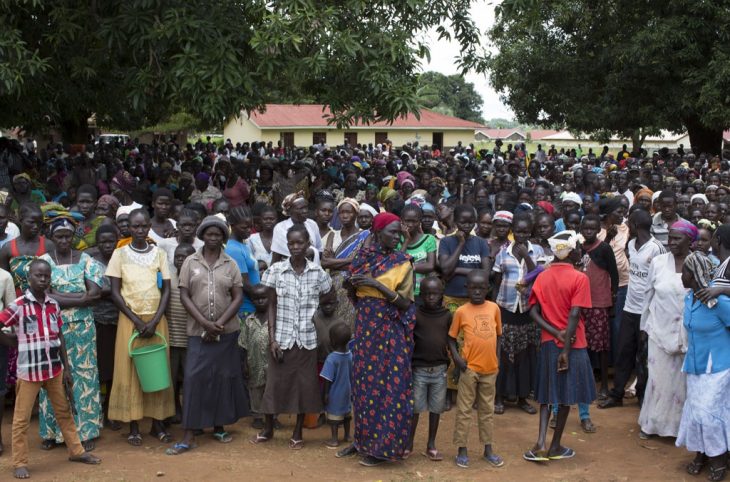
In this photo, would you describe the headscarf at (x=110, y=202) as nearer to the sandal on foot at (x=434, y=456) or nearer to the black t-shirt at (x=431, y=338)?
the black t-shirt at (x=431, y=338)

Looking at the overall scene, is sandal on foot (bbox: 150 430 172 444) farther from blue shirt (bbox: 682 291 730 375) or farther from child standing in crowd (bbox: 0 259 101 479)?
blue shirt (bbox: 682 291 730 375)

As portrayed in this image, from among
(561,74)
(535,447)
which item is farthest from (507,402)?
(561,74)

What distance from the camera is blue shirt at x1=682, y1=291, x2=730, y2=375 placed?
5.29 meters

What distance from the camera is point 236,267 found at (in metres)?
5.92

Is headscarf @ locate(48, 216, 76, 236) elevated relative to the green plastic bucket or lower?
elevated

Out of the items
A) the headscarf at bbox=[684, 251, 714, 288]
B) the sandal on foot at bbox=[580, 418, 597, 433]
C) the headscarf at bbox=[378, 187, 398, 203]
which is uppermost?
the headscarf at bbox=[378, 187, 398, 203]

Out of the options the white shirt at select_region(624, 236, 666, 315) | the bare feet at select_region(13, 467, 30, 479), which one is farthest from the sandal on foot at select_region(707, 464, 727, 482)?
the bare feet at select_region(13, 467, 30, 479)

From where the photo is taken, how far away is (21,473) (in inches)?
209

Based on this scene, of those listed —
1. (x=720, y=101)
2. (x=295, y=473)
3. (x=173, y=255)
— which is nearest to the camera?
(x=295, y=473)

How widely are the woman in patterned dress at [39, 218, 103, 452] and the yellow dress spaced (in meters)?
0.14

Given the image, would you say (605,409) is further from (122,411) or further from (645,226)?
(122,411)

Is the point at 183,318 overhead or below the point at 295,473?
overhead

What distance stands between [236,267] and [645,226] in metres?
3.42

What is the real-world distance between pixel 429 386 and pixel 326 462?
34.8 inches
